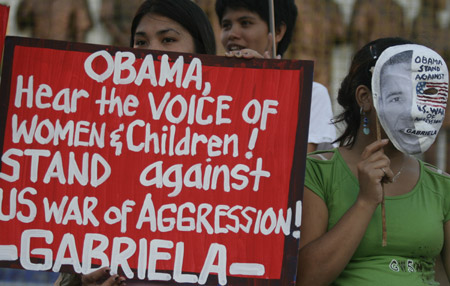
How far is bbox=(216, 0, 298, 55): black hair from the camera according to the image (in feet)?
13.5

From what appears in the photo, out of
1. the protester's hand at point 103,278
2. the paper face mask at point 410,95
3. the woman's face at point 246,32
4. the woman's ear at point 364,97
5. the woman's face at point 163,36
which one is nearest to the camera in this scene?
the protester's hand at point 103,278

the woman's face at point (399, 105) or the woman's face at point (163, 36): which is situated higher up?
the woman's face at point (163, 36)

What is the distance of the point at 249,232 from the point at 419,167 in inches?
27.5

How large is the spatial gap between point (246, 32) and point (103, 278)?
1.80 meters

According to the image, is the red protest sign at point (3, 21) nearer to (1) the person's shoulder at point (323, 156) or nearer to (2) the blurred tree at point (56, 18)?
(1) the person's shoulder at point (323, 156)

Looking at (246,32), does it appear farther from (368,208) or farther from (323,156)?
(368,208)

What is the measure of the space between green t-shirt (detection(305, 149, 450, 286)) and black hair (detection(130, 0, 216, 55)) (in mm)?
649

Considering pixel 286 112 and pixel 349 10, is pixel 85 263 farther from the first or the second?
pixel 349 10

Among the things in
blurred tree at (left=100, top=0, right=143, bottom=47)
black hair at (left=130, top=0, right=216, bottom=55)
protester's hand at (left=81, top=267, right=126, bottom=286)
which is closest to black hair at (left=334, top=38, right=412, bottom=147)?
black hair at (left=130, top=0, right=216, bottom=55)

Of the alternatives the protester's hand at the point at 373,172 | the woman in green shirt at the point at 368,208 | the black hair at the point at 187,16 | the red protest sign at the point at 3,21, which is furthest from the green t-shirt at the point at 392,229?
the red protest sign at the point at 3,21

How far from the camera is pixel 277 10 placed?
418 centimetres

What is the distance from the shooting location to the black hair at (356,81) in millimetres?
2900

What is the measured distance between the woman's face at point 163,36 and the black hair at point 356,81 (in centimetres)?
60

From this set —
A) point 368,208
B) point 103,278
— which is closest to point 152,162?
point 103,278
